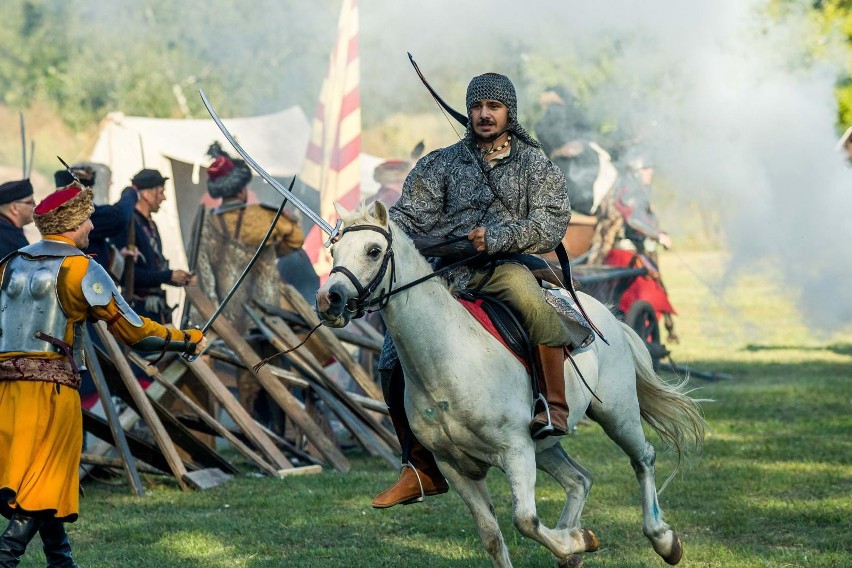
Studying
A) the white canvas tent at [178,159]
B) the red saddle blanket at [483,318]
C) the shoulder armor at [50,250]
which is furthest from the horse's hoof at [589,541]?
the white canvas tent at [178,159]

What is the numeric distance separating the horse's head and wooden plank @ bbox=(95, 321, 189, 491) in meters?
4.12

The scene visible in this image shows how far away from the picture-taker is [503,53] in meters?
19.4

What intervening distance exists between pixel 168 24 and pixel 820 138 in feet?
91.6

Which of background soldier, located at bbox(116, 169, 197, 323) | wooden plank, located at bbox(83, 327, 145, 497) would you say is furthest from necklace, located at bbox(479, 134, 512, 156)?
background soldier, located at bbox(116, 169, 197, 323)

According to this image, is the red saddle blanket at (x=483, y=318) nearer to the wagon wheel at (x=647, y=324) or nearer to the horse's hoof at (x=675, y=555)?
the horse's hoof at (x=675, y=555)

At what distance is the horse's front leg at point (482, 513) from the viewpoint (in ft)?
19.2

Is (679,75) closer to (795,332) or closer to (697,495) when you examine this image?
(795,332)

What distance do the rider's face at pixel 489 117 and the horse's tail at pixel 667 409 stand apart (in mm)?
1587

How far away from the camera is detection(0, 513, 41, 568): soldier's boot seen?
5289 mm

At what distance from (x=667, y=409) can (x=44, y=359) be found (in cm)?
337

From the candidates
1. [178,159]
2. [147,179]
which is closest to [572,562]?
[147,179]

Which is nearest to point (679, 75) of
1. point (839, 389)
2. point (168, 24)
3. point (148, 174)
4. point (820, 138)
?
point (820, 138)

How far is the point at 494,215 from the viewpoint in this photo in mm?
5977

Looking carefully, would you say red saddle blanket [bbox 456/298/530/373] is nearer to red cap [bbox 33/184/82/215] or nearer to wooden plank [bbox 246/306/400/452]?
red cap [bbox 33/184/82/215]
